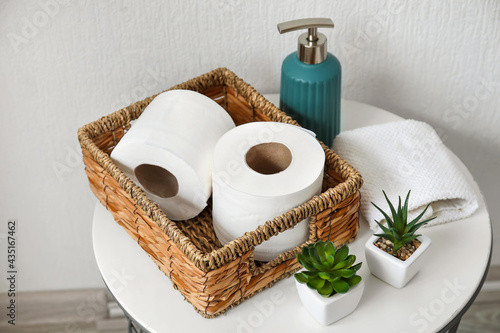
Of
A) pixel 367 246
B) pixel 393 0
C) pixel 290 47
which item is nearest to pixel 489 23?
pixel 393 0

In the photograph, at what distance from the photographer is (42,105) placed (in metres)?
1.00

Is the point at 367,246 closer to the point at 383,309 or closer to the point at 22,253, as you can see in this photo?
the point at 383,309

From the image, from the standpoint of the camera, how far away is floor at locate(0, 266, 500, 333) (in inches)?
50.8

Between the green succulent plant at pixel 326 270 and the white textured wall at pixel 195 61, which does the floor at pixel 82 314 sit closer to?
the white textured wall at pixel 195 61

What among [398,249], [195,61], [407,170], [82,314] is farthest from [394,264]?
[82,314]

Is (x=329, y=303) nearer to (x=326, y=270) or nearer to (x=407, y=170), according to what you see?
(x=326, y=270)

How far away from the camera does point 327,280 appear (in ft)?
2.11

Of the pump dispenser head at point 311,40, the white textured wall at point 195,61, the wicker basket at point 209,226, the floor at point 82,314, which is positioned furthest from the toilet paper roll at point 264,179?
the floor at point 82,314

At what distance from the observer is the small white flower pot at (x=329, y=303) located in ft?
2.11

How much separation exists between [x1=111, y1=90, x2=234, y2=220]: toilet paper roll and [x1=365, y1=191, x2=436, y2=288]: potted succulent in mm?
219

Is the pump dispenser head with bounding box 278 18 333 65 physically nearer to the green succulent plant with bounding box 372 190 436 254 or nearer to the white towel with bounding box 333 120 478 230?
the white towel with bounding box 333 120 478 230

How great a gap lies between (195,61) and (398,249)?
18.3 inches

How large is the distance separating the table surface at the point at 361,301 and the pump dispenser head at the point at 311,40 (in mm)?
242

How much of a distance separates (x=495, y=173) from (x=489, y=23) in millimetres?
323
